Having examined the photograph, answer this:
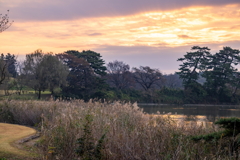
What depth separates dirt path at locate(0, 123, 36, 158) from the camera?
24.8ft

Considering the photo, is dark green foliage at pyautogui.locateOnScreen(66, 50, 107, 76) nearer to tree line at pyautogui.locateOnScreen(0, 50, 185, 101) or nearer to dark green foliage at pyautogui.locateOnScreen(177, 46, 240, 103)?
tree line at pyautogui.locateOnScreen(0, 50, 185, 101)

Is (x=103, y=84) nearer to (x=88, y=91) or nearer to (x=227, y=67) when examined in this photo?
(x=88, y=91)

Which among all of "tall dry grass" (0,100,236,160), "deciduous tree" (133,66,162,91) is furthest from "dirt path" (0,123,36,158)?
"deciduous tree" (133,66,162,91)

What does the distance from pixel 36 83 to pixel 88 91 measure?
6963 mm

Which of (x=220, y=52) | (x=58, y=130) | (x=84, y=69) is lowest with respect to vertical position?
Result: (x=58, y=130)

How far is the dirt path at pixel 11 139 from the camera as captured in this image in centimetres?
756

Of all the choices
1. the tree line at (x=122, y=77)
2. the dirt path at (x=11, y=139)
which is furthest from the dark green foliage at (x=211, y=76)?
the dirt path at (x=11, y=139)

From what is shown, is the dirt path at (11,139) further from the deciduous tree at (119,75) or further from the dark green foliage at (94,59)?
the deciduous tree at (119,75)

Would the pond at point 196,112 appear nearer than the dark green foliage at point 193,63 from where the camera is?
Yes

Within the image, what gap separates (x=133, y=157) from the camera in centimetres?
616

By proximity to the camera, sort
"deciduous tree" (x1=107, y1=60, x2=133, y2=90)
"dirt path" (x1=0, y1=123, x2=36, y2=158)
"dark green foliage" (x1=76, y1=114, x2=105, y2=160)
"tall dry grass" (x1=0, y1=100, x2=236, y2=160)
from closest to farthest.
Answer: "tall dry grass" (x1=0, y1=100, x2=236, y2=160)
"dark green foliage" (x1=76, y1=114, x2=105, y2=160)
"dirt path" (x1=0, y1=123, x2=36, y2=158)
"deciduous tree" (x1=107, y1=60, x2=133, y2=90)

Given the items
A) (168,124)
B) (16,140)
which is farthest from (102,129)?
(16,140)

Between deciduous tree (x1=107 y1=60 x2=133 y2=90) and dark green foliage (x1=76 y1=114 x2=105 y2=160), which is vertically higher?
deciduous tree (x1=107 y1=60 x2=133 y2=90)

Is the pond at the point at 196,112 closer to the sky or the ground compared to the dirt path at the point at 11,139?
closer to the ground
